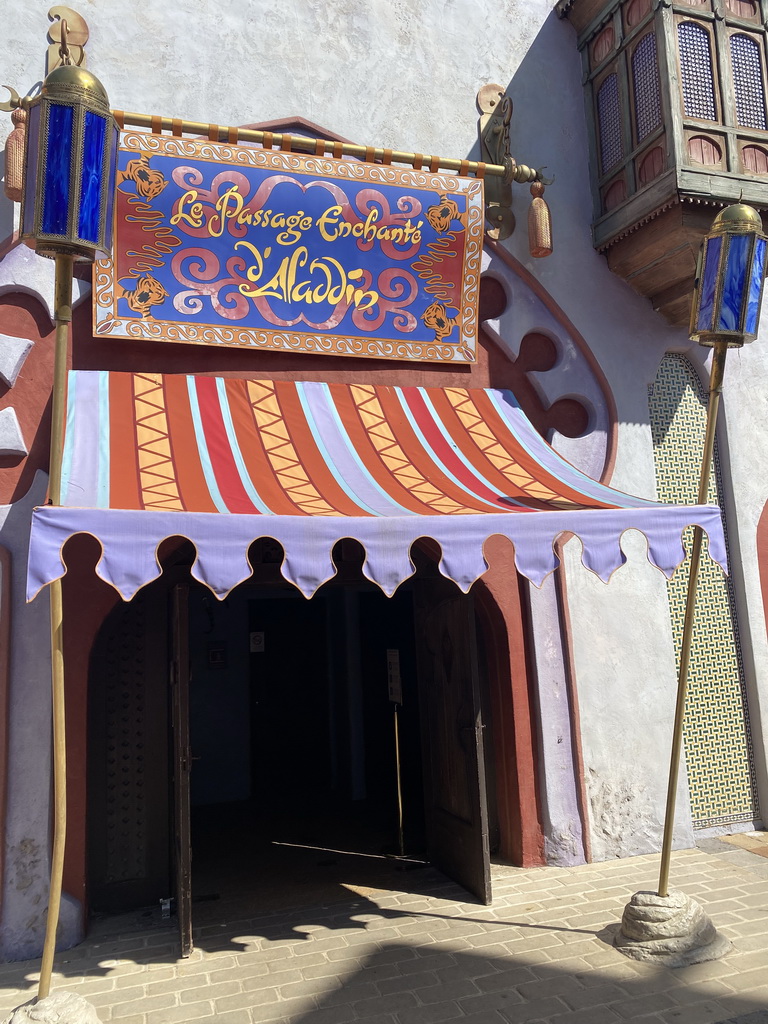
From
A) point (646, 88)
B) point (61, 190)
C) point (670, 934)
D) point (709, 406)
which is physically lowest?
point (670, 934)

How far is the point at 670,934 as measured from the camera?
4.73 m

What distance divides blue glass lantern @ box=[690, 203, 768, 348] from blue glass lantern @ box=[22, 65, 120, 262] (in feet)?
11.8

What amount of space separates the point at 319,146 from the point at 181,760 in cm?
450

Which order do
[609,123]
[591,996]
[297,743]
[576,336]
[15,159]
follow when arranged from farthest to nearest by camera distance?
[297,743], [609,123], [576,336], [15,159], [591,996]

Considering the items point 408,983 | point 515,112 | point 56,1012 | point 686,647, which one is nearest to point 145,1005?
A: point 56,1012

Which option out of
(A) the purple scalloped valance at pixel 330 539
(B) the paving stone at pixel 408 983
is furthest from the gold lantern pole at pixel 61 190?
(B) the paving stone at pixel 408 983

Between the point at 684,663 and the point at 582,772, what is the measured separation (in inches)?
74.7

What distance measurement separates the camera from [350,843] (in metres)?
7.37

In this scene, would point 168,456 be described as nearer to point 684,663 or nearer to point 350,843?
point 684,663

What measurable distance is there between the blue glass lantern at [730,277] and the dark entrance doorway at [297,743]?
242 cm

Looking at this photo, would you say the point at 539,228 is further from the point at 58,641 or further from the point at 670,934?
the point at 670,934

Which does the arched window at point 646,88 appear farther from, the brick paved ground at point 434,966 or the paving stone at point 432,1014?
the paving stone at point 432,1014

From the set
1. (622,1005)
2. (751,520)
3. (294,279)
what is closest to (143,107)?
(294,279)

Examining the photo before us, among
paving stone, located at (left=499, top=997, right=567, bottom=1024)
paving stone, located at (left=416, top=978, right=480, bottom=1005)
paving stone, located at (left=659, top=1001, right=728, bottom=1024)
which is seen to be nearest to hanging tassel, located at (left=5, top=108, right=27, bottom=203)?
paving stone, located at (left=416, top=978, right=480, bottom=1005)
